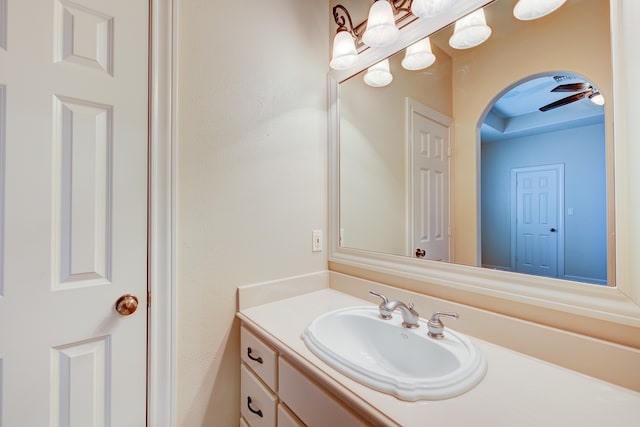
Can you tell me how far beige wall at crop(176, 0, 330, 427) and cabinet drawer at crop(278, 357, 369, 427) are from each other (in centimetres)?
41

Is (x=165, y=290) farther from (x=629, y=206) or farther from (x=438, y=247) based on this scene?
(x=629, y=206)

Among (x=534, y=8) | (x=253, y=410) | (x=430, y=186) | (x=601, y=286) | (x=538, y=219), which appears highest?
(x=534, y=8)

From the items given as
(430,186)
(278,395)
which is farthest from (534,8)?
(278,395)

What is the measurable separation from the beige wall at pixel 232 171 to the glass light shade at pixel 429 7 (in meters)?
0.57

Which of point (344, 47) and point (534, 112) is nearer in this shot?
point (534, 112)

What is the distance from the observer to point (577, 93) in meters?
0.77

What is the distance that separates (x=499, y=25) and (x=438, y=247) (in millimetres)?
791

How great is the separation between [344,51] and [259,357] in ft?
4.54

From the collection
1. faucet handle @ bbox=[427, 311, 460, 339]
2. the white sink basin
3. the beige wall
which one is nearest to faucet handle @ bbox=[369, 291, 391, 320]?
the white sink basin

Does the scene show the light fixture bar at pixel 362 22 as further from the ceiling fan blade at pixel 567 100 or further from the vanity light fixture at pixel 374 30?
the ceiling fan blade at pixel 567 100

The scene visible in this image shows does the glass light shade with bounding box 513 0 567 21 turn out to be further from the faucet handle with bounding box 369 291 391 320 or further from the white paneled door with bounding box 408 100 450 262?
the faucet handle with bounding box 369 291 391 320

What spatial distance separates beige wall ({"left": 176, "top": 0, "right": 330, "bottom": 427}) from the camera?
1048 millimetres

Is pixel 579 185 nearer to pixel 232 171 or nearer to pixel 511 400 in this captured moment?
pixel 511 400

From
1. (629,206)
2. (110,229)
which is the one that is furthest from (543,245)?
(110,229)
